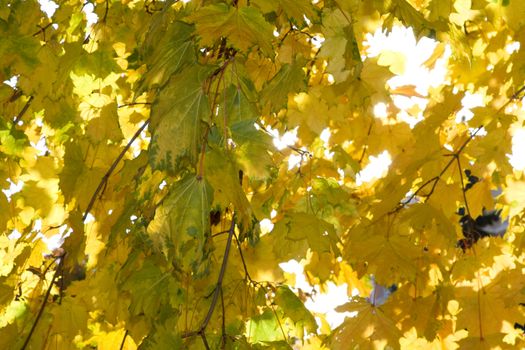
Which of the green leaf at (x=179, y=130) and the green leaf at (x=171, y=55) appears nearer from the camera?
the green leaf at (x=179, y=130)

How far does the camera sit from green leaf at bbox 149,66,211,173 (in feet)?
3.51

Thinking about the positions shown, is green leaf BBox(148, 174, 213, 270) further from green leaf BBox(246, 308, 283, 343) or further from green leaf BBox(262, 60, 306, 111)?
green leaf BBox(246, 308, 283, 343)

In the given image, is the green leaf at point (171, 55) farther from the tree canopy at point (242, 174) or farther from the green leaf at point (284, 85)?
the green leaf at point (284, 85)

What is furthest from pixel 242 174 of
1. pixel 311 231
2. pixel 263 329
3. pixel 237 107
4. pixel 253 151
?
pixel 253 151

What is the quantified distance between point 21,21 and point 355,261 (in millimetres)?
1240

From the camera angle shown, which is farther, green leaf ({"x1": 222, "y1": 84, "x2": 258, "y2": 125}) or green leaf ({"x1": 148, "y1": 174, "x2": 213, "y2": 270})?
green leaf ({"x1": 222, "y1": 84, "x2": 258, "y2": 125})

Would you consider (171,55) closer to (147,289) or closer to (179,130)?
(179,130)

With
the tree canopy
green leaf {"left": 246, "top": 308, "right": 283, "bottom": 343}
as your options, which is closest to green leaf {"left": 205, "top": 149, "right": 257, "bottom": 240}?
the tree canopy

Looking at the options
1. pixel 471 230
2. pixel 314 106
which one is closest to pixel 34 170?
pixel 314 106

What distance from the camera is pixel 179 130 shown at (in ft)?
3.54

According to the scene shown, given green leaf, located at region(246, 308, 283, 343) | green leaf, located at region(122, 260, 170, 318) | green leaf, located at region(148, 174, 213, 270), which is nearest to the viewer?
green leaf, located at region(148, 174, 213, 270)

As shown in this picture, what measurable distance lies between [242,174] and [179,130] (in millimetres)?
850

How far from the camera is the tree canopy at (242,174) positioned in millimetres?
1160

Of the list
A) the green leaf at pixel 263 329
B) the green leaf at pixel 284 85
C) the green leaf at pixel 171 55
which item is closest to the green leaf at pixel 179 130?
the green leaf at pixel 171 55
